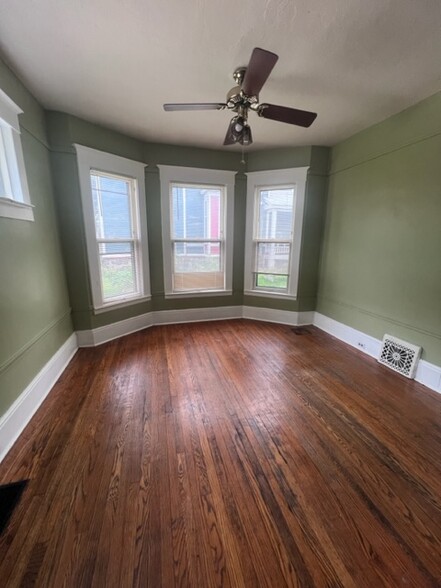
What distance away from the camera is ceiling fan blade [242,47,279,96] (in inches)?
54.6

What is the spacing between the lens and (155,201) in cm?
358

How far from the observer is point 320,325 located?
3895 millimetres

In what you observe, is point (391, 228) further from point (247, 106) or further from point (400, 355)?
point (247, 106)

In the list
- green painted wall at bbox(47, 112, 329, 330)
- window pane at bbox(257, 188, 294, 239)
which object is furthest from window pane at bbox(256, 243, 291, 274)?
green painted wall at bbox(47, 112, 329, 330)

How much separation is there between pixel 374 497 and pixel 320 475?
277mm

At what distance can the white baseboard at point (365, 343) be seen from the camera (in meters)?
2.37

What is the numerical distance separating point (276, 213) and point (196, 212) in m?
1.22

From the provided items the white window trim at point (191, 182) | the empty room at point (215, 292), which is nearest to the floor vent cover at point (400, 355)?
the empty room at point (215, 292)

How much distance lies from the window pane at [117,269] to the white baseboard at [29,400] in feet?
2.93

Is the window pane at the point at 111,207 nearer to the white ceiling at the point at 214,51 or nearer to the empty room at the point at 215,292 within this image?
the empty room at the point at 215,292

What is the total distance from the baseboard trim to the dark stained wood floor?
1.00 m

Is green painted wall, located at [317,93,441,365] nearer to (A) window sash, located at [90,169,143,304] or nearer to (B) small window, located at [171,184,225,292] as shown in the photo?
(B) small window, located at [171,184,225,292]

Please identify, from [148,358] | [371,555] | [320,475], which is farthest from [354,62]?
[148,358]

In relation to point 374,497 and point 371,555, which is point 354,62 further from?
point 371,555
